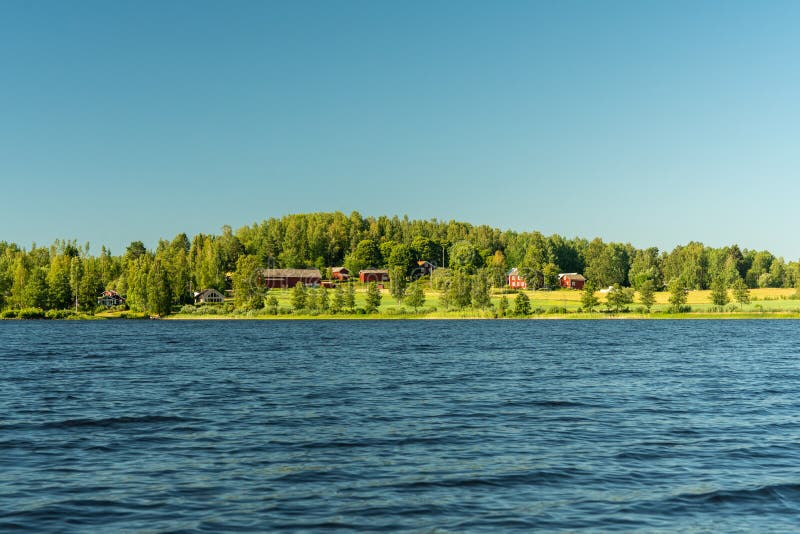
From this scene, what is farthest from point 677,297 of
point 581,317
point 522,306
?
point 522,306

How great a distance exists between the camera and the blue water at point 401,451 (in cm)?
1730

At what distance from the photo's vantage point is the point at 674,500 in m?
18.5

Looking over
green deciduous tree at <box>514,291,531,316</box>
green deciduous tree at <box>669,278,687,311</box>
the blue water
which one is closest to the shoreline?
green deciduous tree at <box>514,291,531,316</box>

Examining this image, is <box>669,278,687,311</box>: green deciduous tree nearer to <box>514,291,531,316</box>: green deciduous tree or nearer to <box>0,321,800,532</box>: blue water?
<box>514,291,531,316</box>: green deciduous tree

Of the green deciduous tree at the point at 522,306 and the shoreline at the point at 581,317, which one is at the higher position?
the green deciduous tree at the point at 522,306

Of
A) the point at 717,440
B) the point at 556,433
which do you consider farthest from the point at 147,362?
the point at 717,440

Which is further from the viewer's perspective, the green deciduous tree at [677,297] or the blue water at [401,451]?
the green deciduous tree at [677,297]

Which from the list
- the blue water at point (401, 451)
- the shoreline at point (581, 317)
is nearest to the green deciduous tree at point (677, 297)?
the shoreline at point (581, 317)

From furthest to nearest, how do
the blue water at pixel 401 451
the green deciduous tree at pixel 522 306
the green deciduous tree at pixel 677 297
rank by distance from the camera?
the green deciduous tree at pixel 522 306, the green deciduous tree at pixel 677 297, the blue water at pixel 401 451

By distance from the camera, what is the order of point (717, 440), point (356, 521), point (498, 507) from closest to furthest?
1. point (356, 521)
2. point (498, 507)
3. point (717, 440)

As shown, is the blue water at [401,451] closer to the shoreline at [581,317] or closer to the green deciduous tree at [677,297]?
the shoreline at [581,317]

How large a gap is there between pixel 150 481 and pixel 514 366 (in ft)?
136

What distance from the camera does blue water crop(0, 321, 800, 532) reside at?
56.7ft

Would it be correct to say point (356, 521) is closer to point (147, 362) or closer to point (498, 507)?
point (498, 507)
